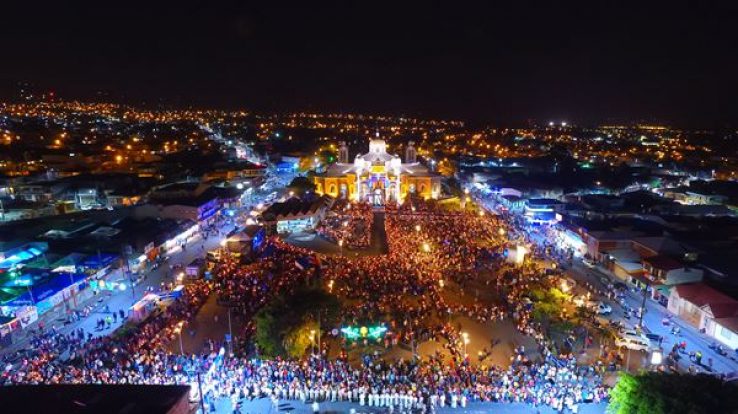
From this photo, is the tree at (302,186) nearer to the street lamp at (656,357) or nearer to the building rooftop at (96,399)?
the street lamp at (656,357)

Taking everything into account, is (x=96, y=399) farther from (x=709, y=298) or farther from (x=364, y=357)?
(x=709, y=298)

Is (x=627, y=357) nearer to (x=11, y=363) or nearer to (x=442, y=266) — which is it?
(x=442, y=266)

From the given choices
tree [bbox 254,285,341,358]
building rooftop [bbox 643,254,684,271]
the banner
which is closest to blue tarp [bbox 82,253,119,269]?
the banner

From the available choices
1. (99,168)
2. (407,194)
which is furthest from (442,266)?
(99,168)

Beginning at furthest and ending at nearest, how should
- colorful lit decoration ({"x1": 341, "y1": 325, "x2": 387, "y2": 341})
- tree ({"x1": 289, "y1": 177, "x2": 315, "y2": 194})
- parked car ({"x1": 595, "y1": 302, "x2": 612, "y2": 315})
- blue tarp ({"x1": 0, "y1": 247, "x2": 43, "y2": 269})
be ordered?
tree ({"x1": 289, "y1": 177, "x2": 315, "y2": 194}) → blue tarp ({"x1": 0, "y1": 247, "x2": 43, "y2": 269}) → parked car ({"x1": 595, "y1": 302, "x2": 612, "y2": 315}) → colorful lit decoration ({"x1": 341, "y1": 325, "x2": 387, "y2": 341})

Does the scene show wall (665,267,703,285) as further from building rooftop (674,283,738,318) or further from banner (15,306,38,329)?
banner (15,306,38,329)

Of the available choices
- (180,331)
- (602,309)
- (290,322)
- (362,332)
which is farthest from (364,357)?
(602,309)
